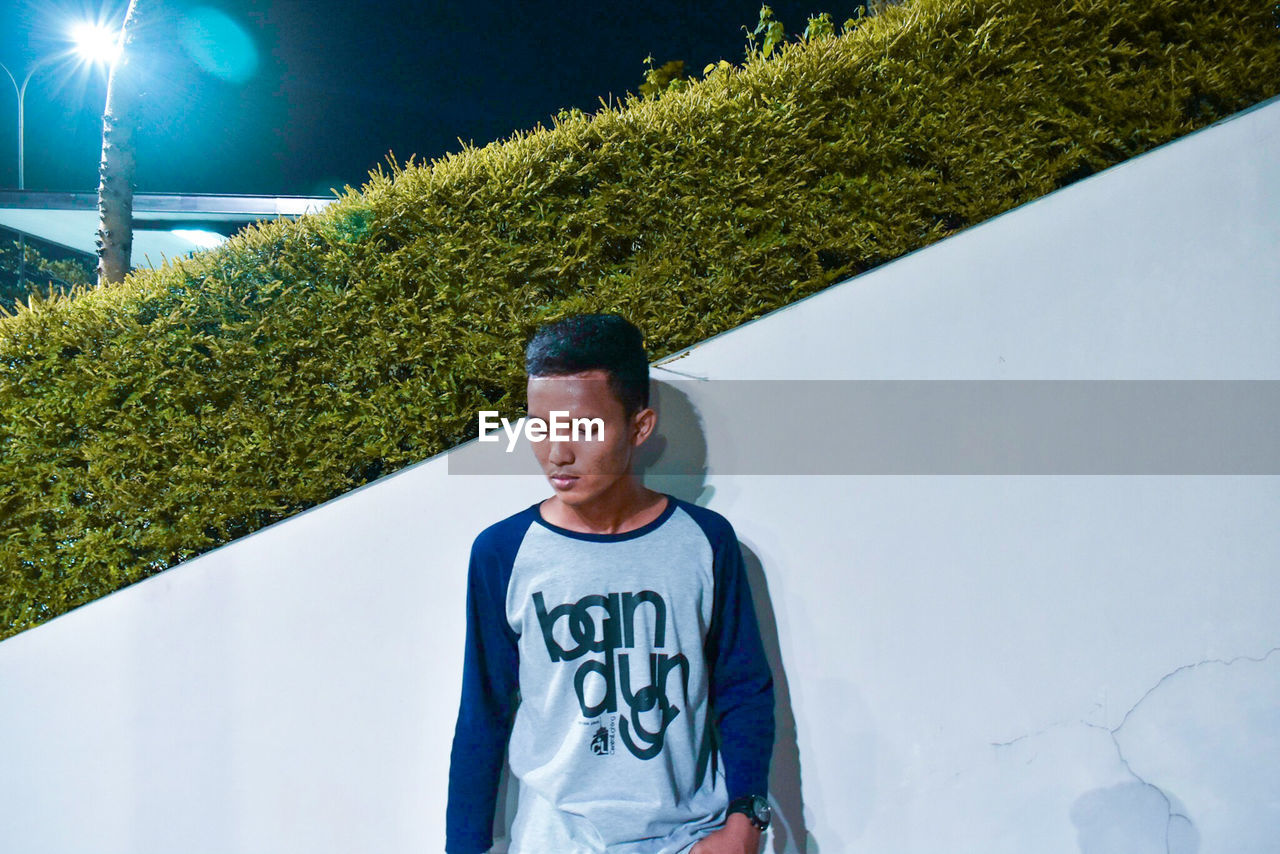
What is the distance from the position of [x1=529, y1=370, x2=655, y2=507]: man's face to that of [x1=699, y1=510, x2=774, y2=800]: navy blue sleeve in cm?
36

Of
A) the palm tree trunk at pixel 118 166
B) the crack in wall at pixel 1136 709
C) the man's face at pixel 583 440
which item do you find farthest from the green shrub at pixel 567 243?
the palm tree trunk at pixel 118 166

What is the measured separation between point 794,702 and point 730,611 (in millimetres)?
684

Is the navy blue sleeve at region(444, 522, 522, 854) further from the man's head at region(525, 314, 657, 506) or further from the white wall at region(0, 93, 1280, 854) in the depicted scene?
the white wall at region(0, 93, 1280, 854)

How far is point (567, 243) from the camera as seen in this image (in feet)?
10.0

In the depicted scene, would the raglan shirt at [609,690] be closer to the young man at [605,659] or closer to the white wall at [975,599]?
the young man at [605,659]

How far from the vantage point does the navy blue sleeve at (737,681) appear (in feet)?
6.39

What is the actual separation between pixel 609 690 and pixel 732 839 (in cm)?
49

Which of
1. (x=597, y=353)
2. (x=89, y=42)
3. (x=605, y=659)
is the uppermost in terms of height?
(x=89, y=42)

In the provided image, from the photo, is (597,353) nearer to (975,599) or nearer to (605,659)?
(605,659)

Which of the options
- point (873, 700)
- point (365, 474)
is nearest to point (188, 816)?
point (365, 474)

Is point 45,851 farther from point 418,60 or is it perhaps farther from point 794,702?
point 418,60

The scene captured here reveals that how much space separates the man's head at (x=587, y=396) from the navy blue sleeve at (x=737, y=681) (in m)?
0.36

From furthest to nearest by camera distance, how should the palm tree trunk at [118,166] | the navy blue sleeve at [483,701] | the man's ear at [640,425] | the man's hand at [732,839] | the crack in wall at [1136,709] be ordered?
1. the palm tree trunk at [118,166]
2. the crack in wall at [1136,709]
3. the man's ear at [640,425]
4. the navy blue sleeve at [483,701]
5. the man's hand at [732,839]
